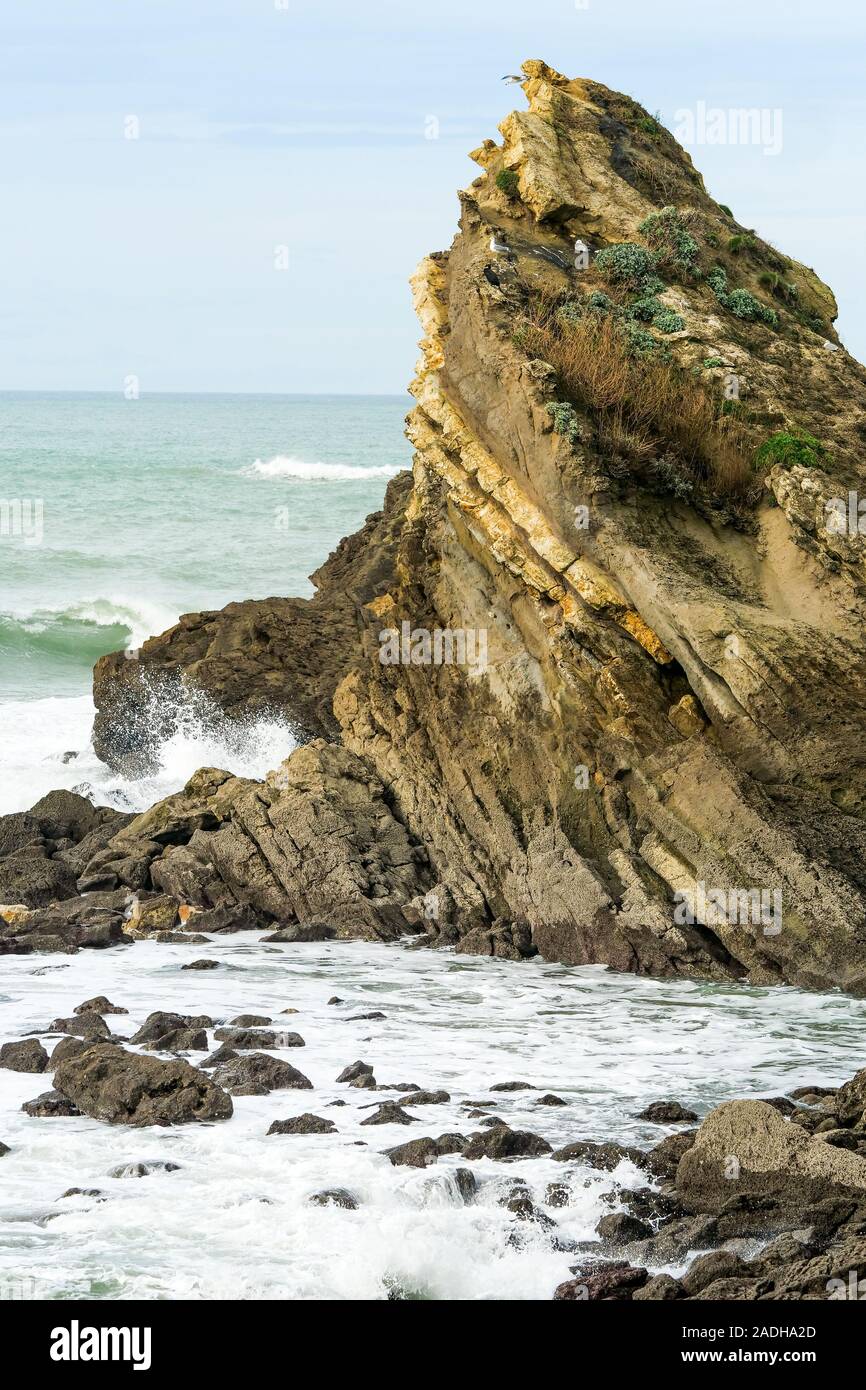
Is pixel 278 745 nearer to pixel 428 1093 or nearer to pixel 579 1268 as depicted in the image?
pixel 428 1093

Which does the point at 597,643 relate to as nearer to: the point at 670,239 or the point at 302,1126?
the point at 670,239

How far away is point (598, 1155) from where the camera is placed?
9.94m

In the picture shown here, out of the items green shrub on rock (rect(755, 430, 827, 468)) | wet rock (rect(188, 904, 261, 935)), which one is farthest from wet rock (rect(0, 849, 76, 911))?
green shrub on rock (rect(755, 430, 827, 468))

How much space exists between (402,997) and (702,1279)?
6334 mm

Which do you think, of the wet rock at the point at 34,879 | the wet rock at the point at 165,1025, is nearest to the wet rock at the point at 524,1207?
the wet rock at the point at 165,1025

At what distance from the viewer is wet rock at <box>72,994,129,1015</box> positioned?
13153mm

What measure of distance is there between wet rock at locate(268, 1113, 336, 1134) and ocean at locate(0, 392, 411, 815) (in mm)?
11029

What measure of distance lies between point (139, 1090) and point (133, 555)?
122 ft

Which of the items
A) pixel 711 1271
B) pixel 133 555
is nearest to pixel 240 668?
pixel 711 1271

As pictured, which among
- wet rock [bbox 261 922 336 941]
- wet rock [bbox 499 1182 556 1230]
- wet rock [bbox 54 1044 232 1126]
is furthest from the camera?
wet rock [bbox 261 922 336 941]

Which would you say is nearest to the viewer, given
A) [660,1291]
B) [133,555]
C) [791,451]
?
[660,1291]

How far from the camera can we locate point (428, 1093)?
11219 millimetres

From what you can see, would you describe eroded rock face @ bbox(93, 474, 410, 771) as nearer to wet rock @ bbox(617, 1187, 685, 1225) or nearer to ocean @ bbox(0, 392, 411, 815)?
ocean @ bbox(0, 392, 411, 815)
